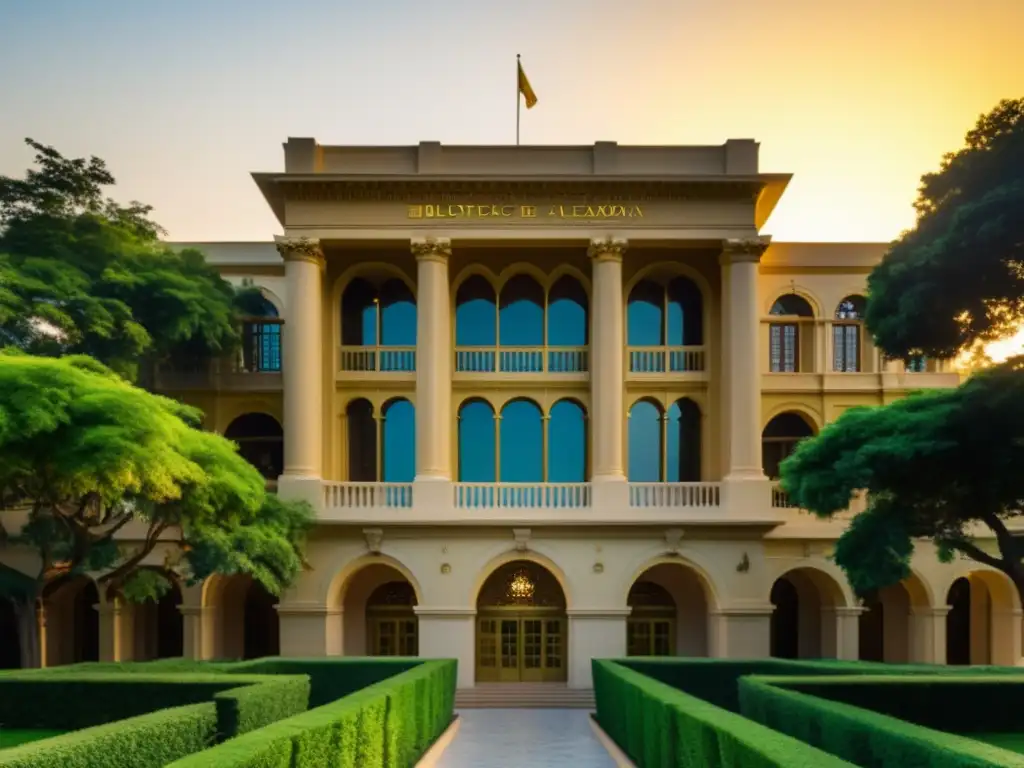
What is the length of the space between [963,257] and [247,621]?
26.4 meters

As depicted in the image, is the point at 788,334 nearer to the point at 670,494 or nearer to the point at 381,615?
the point at 670,494

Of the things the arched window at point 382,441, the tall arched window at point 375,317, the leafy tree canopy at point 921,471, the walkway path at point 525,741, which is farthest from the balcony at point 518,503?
the leafy tree canopy at point 921,471

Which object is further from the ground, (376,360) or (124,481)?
(376,360)

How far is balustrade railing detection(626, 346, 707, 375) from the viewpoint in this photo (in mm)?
35500

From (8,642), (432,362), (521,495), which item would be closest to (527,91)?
(432,362)

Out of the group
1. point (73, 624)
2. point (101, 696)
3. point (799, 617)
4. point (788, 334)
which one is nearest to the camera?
point (101, 696)

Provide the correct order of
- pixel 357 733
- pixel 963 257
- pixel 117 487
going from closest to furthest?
pixel 357 733
pixel 963 257
pixel 117 487

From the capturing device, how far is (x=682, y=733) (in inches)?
605

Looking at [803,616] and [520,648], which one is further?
[803,616]

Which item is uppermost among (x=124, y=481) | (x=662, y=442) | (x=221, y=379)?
(x=221, y=379)

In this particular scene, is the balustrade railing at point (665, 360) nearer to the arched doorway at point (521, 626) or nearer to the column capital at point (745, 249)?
the column capital at point (745, 249)

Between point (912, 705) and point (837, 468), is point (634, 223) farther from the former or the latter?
point (912, 705)

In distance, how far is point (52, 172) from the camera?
3136cm

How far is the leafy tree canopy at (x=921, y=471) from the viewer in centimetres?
2191
